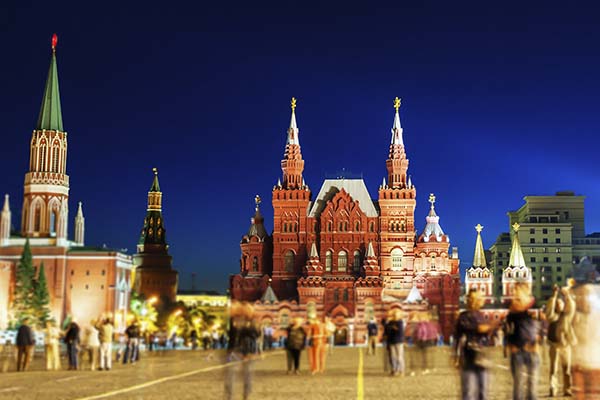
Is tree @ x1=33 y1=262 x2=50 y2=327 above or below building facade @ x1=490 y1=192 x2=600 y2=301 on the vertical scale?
below

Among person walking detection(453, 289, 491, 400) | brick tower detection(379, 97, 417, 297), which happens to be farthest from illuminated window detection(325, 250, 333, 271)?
person walking detection(453, 289, 491, 400)

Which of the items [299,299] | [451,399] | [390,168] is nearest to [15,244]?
[299,299]

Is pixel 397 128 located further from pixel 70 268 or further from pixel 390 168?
pixel 70 268

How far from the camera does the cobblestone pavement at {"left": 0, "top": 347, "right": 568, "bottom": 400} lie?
64.3 feet

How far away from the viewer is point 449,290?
116625mm

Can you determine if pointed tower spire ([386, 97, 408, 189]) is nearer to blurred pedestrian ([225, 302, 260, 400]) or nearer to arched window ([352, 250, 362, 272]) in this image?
arched window ([352, 250, 362, 272])

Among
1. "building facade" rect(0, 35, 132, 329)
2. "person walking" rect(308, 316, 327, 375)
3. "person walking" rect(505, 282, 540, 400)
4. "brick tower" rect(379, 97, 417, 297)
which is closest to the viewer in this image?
"person walking" rect(505, 282, 540, 400)

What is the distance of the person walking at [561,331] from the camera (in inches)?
712

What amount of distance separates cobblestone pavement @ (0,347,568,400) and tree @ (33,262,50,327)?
2290 inches

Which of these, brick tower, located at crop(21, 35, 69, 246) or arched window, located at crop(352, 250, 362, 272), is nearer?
brick tower, located at crop(21, 35, 69, 246)

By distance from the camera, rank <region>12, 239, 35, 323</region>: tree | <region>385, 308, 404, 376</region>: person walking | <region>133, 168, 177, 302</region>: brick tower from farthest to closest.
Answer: <region>133, 168, 177, 302</region>: brick tower
<region>12, 239, 35, 323</region>: tree
<region>385, 308, 404, 376</region>: person walking

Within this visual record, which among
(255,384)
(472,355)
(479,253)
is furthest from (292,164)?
(472,355)

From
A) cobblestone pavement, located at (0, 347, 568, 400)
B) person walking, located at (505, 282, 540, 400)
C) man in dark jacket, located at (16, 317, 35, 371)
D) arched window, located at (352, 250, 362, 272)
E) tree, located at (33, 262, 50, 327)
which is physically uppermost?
arched window, located at (352, 250, 362, 272)

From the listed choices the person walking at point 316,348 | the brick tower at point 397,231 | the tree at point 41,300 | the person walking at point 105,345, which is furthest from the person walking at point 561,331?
the brick tower at point 397,231
